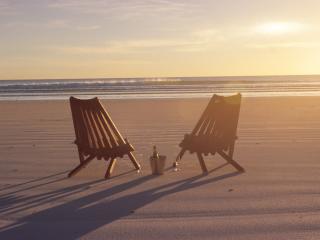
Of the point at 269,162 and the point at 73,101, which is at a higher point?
the point at 73,101

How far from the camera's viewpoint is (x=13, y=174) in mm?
8758

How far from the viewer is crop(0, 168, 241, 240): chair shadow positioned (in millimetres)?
5785

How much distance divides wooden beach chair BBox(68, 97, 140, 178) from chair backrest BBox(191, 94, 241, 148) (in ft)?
3.78

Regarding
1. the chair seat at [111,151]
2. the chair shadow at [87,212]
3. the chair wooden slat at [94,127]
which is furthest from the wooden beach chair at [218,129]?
the chair wooden slat at [94,127]

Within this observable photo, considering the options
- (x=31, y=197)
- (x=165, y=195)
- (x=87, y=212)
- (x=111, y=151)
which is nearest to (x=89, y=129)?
(x=111, y=151)

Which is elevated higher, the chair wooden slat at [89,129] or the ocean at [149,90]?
the ocean at [149,90]

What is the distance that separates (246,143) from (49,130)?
17.9 ft

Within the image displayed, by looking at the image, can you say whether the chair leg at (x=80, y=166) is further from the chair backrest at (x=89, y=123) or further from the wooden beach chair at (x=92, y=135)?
the chair backrest at (x=89, y=123)

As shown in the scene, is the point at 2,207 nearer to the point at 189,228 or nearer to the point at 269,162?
the point at 189,228

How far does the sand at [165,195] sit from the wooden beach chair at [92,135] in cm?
33

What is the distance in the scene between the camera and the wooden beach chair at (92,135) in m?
8.32

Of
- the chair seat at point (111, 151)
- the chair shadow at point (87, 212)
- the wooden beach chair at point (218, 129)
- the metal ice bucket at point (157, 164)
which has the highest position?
the wooden beach chair at point (218, 129)

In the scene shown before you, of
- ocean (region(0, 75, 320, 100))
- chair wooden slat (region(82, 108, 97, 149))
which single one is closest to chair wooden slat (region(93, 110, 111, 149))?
chair wooden slat (region(82, 108, 97, 149))

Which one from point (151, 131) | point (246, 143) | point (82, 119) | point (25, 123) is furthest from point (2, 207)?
point (25, 123)
